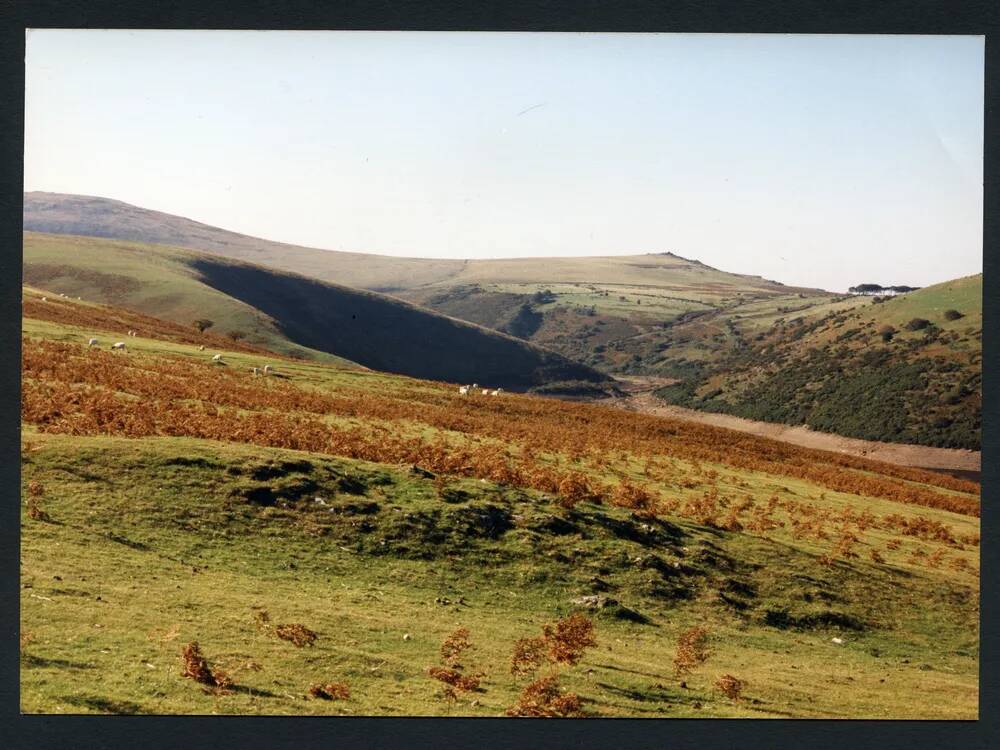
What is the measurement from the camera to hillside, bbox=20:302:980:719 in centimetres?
1773

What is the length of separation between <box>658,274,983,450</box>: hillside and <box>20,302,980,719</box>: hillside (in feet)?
164

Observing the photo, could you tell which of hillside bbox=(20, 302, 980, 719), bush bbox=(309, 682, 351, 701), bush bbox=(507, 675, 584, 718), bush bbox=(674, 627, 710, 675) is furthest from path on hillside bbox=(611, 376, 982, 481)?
bush bbox=(309, 682, 351, 701)

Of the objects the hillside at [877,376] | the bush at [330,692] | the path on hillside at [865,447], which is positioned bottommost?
the path on hillside at [865,447]

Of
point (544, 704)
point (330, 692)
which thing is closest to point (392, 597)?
point (330, 692)

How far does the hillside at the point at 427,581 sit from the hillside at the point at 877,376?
50.0 m

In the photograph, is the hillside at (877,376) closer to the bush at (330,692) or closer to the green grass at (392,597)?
the green grass at (392,597)

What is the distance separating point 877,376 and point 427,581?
4170 inches

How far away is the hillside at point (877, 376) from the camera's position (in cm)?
9181

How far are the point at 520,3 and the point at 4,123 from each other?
41.8 ft

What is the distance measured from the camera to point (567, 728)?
17.7 metres

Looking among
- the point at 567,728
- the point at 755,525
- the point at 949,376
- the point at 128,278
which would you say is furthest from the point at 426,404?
the point at 128,278

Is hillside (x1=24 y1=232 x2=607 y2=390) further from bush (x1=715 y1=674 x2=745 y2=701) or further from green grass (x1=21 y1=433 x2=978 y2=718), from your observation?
bush (x1=715 y1=674 x2=745 y2=701)

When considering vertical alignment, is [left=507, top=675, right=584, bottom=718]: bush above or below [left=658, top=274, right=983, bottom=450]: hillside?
below

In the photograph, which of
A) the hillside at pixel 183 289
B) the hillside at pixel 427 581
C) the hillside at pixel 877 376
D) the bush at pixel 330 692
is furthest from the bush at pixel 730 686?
the hillside at pixel 183 289
